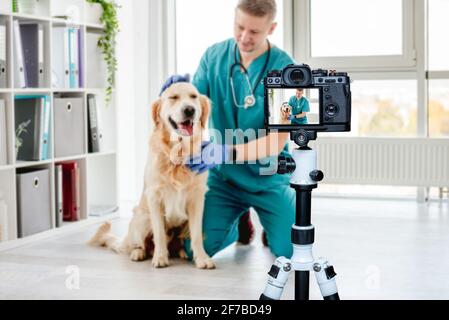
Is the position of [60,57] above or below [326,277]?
above

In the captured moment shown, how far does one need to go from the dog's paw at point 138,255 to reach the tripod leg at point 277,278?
133 centimetres

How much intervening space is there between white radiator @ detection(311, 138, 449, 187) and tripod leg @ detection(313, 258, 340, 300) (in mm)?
2969

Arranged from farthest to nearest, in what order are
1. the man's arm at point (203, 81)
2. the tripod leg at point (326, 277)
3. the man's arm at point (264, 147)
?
the man's arm at point (203, 81) → the man's arm at point (264, 147) → the tripod leg at point (326, 277)

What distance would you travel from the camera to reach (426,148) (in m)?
4.57

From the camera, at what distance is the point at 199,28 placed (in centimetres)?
488

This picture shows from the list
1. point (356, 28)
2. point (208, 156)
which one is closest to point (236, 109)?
point (208, 156)

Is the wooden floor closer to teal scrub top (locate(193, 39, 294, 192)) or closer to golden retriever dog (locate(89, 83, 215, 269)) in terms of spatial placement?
golden retriever dog (locate(89, 83, 215, 269))

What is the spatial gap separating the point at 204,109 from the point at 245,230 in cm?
71

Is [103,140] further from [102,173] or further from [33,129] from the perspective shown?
[33,129]

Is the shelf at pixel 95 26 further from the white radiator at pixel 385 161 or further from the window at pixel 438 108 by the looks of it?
the window at pixel 438 108

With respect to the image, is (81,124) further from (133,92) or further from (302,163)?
(302,163)

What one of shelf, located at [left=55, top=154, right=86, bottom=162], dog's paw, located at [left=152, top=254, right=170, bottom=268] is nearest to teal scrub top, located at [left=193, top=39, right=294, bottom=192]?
dog's paw, located at [left=152, top=254, right=170, bottom=268]

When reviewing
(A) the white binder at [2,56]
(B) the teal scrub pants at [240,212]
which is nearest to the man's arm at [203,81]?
(B) the teal scrub pants at [240,212]

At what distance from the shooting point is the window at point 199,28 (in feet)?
15.9
